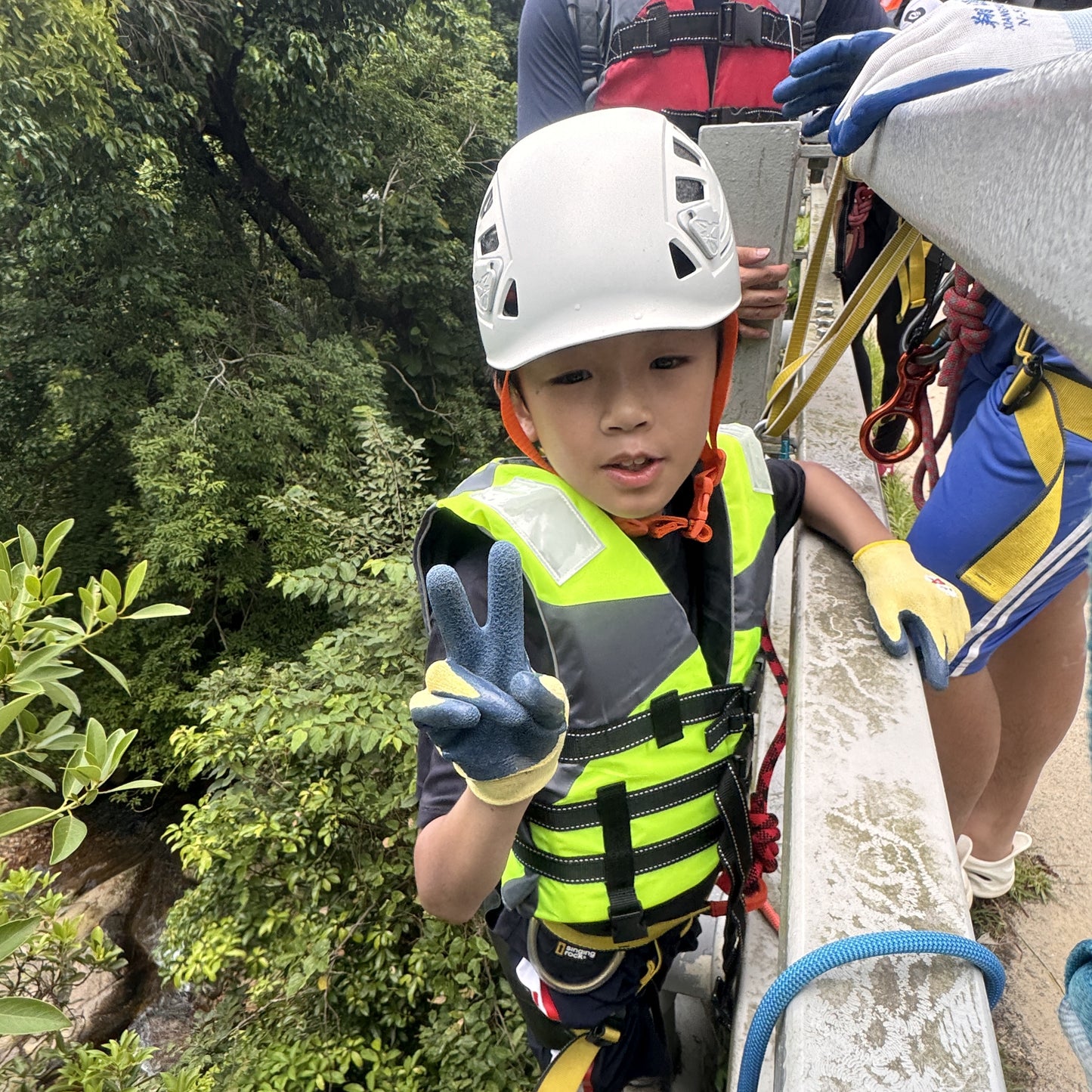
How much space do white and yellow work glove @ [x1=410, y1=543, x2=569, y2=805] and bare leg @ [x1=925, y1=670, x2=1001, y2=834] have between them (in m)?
1.03

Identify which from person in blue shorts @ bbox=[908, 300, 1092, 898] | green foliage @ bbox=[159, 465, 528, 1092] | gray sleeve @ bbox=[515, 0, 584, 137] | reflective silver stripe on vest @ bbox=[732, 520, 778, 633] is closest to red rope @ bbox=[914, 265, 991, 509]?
person in blue shorts @ bbox=[908, 300, 1092, 898]

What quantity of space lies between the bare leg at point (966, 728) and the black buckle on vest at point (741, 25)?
1.68 m

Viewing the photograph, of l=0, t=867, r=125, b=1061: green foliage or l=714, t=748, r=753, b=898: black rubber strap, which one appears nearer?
l=714, t=748, r=753, b=898: black rubber strap

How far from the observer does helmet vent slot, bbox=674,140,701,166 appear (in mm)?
1276

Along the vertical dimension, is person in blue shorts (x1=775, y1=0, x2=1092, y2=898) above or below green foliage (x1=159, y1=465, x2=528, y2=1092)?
above

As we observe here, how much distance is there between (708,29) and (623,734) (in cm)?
183

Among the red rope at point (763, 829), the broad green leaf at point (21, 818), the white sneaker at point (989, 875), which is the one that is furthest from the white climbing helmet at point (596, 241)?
the white sneaker at point (989, 875)

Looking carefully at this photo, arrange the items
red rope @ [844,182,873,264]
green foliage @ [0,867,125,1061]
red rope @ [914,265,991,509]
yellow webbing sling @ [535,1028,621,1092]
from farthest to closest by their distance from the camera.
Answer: red rope @ [844,182,873,264] → green foliage @ [0,867,125,1061] → red rope @ [914,265,991,509] → yellow webbing sling @ [535,1028,621,1092]

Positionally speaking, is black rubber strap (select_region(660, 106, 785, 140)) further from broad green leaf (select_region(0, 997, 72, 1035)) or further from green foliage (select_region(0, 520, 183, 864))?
broad green leaf (select_region(0, 997, 72, 1035))

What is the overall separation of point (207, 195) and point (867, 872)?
1167cm

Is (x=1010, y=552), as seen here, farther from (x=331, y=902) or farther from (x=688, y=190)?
(x=331, y=902)

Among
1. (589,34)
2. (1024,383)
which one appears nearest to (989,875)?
(1024,383)

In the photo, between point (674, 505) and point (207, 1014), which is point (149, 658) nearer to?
point (207, 1014)

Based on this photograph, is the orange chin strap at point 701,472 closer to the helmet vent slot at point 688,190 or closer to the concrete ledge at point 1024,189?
the helmet vent slot at point 688,190
